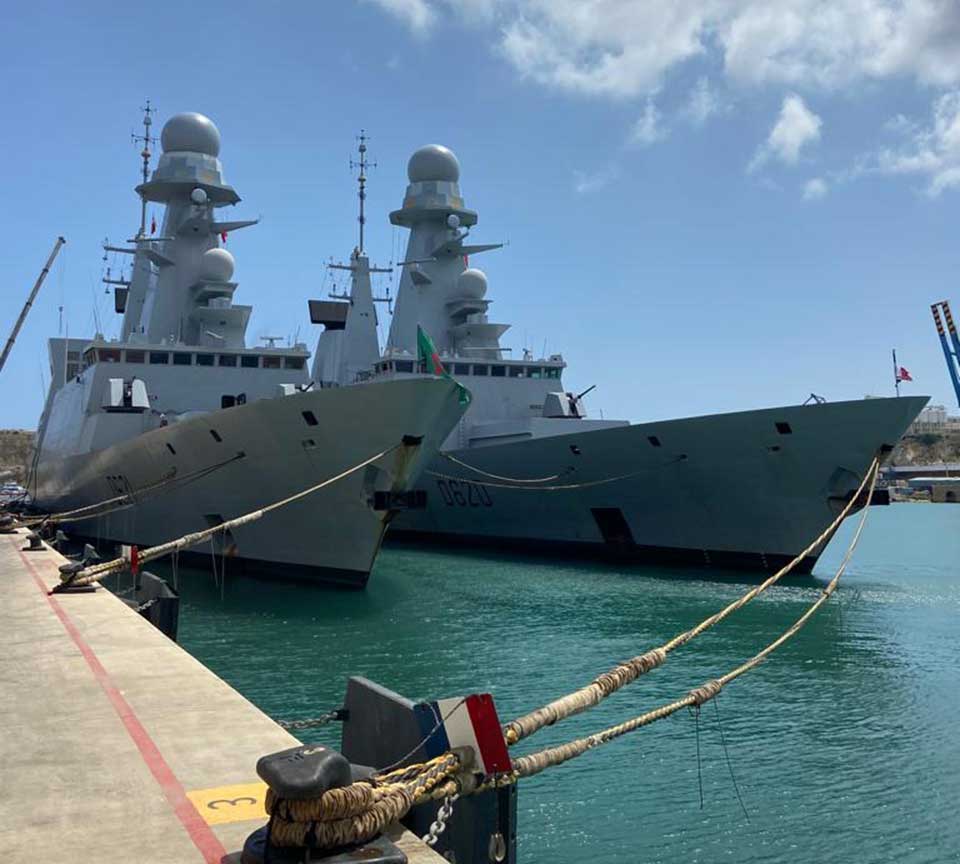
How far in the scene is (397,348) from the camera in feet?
99.6

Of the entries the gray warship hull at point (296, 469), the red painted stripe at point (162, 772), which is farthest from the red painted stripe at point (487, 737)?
the gray warship hull at point (296, 469)

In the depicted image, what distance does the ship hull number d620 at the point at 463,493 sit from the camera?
24.7m

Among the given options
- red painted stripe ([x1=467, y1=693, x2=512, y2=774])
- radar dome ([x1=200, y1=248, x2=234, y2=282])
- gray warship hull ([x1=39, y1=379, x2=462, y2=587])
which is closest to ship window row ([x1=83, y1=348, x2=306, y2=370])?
radar dome ([x1=200, y1=248, x2=234, y2=282])

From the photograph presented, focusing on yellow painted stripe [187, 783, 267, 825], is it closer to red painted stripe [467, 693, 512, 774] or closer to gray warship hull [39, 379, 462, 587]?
red painted stripe [467, 693, 512, 774]

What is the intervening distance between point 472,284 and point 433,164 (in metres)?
4.55

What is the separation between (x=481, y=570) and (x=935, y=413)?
133525 millimetres

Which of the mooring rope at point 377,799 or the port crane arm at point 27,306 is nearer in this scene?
the mooring rope at point 377,799

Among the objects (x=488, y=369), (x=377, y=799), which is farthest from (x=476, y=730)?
(x=488, y=369)

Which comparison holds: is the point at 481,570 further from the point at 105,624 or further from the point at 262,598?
the point at 105,624

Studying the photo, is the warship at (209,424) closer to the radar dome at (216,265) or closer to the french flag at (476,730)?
the radar dome at (216,265)

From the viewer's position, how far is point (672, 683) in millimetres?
9859

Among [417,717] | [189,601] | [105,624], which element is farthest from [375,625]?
[417,717]

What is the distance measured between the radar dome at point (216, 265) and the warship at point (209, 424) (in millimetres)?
37

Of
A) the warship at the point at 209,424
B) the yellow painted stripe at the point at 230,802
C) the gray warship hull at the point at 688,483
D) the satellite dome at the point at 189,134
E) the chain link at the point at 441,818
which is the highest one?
the satellite dome at the point at 189,134
